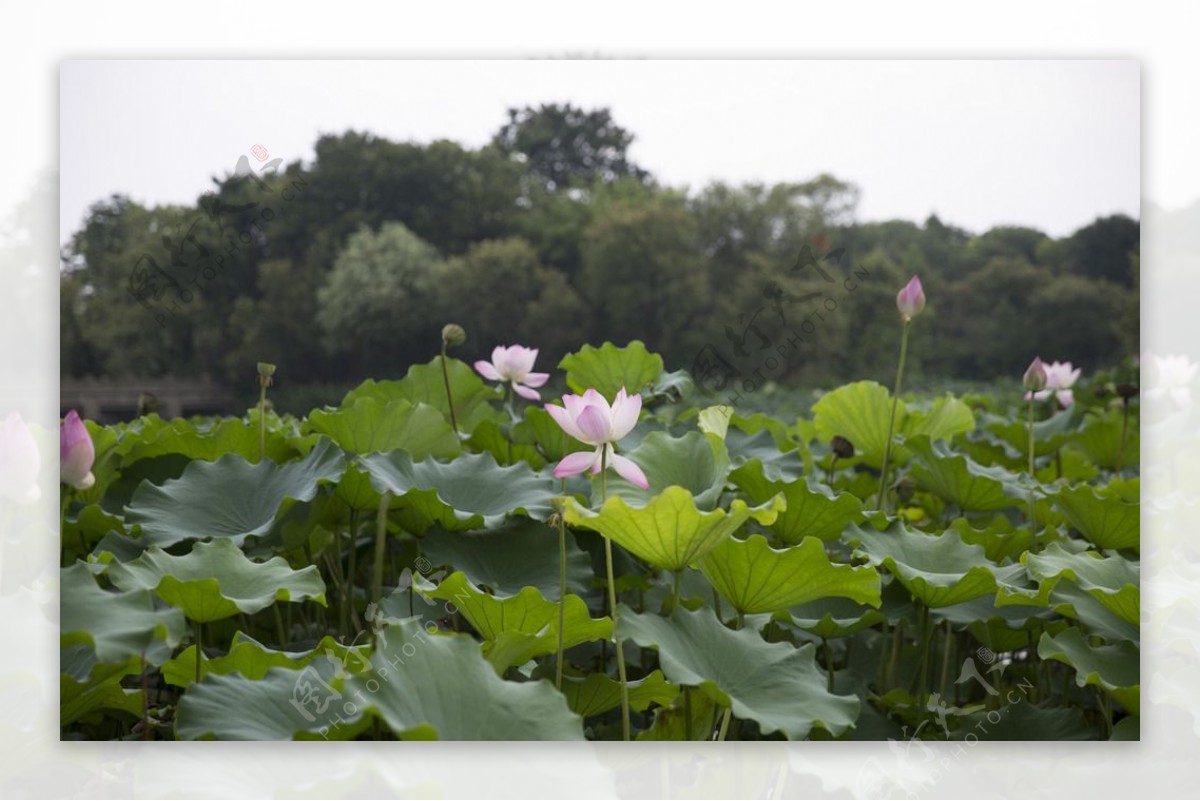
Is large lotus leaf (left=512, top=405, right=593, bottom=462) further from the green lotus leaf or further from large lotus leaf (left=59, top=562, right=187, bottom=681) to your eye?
large lotus leaf (left=59, top=562, right=187, bottom=681)

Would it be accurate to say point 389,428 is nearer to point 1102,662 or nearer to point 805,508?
A: point 805,508

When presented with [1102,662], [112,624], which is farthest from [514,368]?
[1102,662]

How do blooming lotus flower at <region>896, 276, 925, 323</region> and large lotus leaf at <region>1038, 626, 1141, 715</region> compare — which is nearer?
large lotus leaf at <region>1038, 626, 1141, 715</region>

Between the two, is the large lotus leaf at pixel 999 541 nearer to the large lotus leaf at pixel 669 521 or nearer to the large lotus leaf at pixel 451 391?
the large lotus leaf at pixel 669 521

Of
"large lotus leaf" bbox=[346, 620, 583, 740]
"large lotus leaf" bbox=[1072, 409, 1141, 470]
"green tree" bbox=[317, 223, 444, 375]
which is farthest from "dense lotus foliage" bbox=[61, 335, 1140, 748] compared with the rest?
"green tree" bbox=[317, 223, 444, 375]

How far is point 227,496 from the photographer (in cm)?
132

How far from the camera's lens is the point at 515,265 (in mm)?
5848

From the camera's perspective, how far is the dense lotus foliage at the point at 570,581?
3.23 ft

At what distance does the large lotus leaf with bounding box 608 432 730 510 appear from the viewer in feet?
4.14

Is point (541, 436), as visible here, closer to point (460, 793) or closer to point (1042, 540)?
point (460, 793)

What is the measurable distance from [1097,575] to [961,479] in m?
0.30

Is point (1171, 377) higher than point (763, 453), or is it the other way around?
point (1171, 377)

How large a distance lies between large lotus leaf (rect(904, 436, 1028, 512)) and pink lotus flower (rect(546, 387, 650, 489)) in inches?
22.3

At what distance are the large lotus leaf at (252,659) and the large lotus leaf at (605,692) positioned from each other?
0.23 meters
